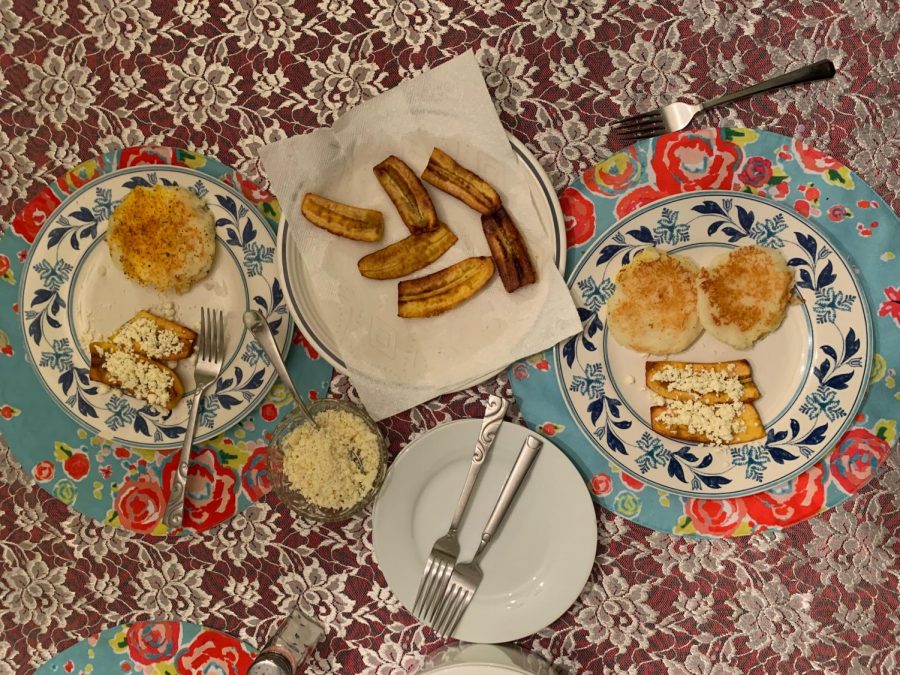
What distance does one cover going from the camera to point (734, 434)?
1.33m

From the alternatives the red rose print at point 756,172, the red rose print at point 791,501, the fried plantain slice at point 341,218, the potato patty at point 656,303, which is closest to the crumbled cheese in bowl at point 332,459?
the fried plantain slice at point 341,218

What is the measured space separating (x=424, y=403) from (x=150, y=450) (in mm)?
633

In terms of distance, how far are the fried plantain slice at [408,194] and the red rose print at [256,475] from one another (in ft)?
2.01

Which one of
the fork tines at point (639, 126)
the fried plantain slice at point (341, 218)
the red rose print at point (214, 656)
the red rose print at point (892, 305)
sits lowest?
the red rose print at point (214, 656)

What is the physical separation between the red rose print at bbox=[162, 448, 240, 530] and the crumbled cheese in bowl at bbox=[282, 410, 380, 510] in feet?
0.58

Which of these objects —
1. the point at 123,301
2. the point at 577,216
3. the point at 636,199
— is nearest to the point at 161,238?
the point at 123,301

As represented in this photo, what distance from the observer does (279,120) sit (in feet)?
4.63

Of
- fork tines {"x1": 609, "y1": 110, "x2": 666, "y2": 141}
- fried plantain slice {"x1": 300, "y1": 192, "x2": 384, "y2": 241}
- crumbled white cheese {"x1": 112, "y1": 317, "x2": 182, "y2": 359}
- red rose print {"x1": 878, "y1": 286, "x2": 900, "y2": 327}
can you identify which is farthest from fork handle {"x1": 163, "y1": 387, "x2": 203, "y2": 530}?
red rose print {"x1": 878, "y1": 286, "x2": 900, "y2": 327}

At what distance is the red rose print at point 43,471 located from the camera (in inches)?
55.4

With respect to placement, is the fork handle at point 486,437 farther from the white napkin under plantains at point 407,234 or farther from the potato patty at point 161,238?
the potato patty at point 161,238

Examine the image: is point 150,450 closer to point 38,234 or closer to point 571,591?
point 38,234

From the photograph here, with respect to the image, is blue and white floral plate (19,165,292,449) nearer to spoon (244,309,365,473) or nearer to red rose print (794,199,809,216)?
spoon (244,309,365,473)

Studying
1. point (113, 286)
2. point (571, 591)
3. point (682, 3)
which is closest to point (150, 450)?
point (113, 286)

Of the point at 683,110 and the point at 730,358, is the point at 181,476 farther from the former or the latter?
the point at 683,110
